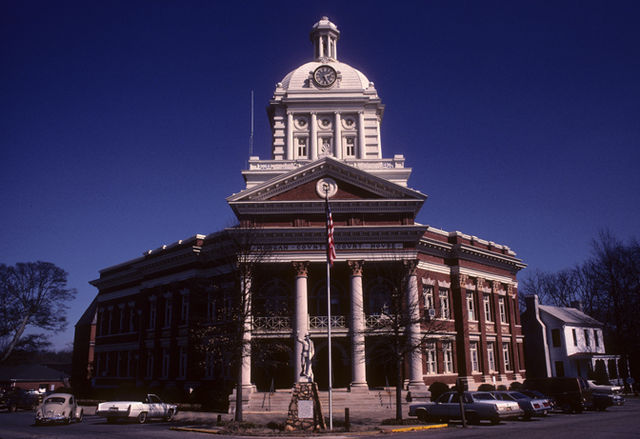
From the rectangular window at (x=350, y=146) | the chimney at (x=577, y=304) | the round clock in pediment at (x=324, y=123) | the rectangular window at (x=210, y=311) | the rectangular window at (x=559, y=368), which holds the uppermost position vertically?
the round clock in pediment at (x=324, y=123)

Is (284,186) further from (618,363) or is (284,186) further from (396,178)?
(618,363)

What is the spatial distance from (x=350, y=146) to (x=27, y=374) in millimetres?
45504

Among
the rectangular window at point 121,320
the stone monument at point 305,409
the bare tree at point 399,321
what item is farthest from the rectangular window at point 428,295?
the rectangular window at point 121,320

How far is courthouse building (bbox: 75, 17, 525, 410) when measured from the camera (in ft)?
109

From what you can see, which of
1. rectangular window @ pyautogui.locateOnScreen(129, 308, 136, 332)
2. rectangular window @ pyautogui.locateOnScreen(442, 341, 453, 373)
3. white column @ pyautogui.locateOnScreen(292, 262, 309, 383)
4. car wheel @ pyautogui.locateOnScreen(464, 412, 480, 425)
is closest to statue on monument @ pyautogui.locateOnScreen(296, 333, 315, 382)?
car wheel @ pyautogui.locateOnScreen(464, 412, 480, 425)

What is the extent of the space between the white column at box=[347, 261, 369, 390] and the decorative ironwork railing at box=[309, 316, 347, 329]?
1424 mm

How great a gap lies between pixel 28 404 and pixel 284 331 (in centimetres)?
2113

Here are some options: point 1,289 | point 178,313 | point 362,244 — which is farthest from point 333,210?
point 1,289

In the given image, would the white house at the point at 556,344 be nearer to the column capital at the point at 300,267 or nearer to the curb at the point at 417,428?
the column capital at the point at 300,267

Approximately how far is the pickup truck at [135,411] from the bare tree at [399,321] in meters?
11.9

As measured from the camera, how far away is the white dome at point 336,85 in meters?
51.6

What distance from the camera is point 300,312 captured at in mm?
32469

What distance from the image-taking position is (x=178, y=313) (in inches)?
1563

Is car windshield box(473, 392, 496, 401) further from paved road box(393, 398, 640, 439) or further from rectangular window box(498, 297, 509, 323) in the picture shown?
rectangular window box(498, 297, 509, 323)
